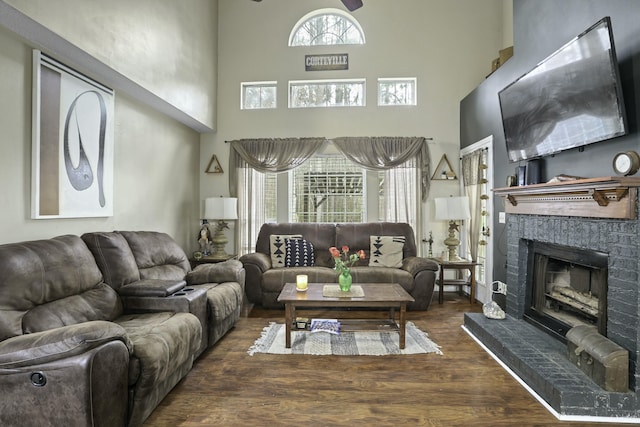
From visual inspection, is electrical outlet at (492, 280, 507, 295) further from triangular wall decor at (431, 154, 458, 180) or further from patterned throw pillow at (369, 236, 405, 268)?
triangular wall decor at (431, 154, 458, 180)

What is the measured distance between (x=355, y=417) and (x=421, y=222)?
3.38 meters

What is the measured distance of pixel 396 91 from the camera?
506 cm

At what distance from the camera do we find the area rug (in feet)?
9.51

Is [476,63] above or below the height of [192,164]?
above

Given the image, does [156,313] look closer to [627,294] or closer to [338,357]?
[338,357]

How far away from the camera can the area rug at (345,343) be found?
2.90 meters

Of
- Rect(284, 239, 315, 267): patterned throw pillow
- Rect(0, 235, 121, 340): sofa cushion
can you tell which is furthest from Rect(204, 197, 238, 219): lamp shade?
Rect(0, 235, 121, 340): sofa cushion

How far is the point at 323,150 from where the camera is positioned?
505cm

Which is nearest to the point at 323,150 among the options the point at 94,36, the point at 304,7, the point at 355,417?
the point at 304,7

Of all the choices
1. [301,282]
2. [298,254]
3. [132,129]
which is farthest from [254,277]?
[132,129]

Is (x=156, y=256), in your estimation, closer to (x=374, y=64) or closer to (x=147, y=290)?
(x=147, y=290)

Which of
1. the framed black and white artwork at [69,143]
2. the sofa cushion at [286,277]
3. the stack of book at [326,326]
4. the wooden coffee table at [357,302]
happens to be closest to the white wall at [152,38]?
the framed black and white artwork at [69,143]

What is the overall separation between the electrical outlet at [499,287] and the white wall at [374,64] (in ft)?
4.03

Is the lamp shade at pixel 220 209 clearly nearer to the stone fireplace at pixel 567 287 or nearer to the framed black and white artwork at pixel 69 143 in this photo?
the framed black and white artwork at pixel 69 143
